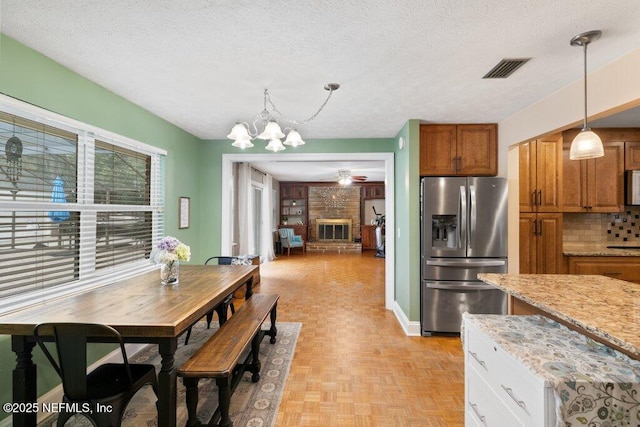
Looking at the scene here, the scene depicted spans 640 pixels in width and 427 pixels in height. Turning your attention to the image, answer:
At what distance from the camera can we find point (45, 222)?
1968mm

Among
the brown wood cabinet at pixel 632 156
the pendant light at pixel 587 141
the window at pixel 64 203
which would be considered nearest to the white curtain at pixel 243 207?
the window at pixel 64 203

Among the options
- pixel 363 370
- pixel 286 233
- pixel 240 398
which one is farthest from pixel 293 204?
pixel 240 398

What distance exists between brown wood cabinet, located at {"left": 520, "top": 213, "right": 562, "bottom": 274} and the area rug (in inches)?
109

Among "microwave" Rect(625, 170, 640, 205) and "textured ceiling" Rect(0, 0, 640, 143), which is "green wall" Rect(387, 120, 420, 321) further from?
"microwave" Rect(625, 170, 640, 205)

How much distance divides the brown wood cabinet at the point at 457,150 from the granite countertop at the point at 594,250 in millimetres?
1351

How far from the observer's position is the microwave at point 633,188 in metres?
3.29

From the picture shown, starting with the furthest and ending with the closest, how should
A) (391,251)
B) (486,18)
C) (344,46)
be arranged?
(391,251) → (344,46) → (486,18)

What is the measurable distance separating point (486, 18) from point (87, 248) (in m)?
3.11

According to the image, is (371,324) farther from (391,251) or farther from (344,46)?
(344,46)

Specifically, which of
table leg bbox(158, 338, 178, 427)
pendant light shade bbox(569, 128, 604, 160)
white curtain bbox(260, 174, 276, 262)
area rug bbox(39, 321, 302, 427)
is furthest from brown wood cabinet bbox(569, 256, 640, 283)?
white curtain bbox(260, 174, 276, 262)

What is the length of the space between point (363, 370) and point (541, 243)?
2.50 m

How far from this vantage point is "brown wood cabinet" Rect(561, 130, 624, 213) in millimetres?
3355

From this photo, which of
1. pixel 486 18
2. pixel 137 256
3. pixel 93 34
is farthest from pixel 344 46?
pixel 137 256

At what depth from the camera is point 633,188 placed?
10.8 ft
